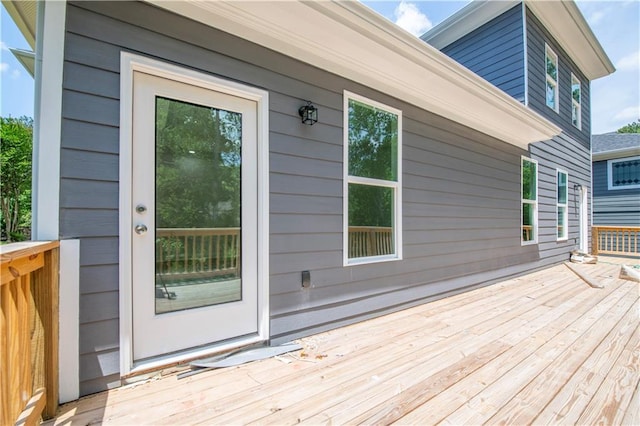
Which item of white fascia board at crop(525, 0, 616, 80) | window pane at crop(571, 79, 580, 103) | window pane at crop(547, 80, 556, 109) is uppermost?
white fascia board at crop(525, 0, 616, 80)

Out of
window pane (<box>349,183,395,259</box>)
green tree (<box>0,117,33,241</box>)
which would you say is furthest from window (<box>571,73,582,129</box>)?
green tree (<box>0,117,33,241</box>)

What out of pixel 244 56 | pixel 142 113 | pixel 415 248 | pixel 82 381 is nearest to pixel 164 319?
pixel 82 381

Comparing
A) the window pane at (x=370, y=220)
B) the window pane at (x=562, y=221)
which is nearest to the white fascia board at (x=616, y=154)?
the window pane at (x=562, y=221)

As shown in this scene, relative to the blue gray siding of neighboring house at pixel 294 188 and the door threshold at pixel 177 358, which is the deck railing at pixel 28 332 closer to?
the blue gray siding of neighboring house at pixel 294 188

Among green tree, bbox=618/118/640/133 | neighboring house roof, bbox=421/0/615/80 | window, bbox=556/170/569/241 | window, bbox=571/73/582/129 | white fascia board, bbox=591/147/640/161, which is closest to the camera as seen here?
neighboring house roof, bbox=421/0/615/80

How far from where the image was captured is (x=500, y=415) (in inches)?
58.9

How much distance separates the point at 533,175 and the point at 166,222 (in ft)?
21.8

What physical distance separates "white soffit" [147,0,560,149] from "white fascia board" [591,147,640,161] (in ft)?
33.2

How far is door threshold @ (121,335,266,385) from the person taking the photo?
176 centimetres

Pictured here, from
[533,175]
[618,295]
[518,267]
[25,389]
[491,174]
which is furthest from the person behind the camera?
[533,175]

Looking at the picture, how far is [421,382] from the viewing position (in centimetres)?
180

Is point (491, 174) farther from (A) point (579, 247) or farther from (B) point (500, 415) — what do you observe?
(A) point (579, 247)

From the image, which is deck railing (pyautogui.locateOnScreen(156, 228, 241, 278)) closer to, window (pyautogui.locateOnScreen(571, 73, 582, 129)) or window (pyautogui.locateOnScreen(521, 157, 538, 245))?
window (pyautogui.locateOnScreen(521, 157, 538, 245))

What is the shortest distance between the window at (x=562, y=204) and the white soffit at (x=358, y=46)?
4.08 meters
